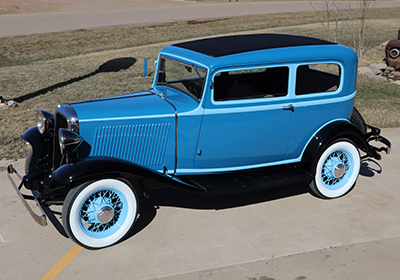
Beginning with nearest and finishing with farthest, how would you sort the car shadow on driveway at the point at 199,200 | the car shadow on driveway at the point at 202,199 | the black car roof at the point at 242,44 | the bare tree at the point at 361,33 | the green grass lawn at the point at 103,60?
the black car roof at the point at 242,44, the car shadow on driveway at the point at 199,200, the car shadow on driveway at the point at 202,199, the green grass lawn at the point at 103,60, the bare tree at the point at 361,33

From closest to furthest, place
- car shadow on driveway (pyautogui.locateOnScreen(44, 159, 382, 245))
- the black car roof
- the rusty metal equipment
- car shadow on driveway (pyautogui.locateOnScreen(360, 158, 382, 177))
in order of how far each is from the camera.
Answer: the black car roof → car shadow on driveway (pyautogui.locateOnScreen(44, 159, 382, 245)) → car shadow on driveway (pyautogui.locateOnScreen(360, 158, 382, 177)) → the rusty metal equipment

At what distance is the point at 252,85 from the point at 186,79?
948mm

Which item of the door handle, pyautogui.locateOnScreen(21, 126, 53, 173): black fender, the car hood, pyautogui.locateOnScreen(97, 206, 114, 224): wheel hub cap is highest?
the car hood

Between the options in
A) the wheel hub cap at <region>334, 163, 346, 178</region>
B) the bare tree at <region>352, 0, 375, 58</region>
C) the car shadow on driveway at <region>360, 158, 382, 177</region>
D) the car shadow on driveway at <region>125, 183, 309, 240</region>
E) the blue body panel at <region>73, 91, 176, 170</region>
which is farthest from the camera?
the bare tree at <region>352, 0, 375, 58</region>

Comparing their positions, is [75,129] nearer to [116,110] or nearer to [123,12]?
[116,110]

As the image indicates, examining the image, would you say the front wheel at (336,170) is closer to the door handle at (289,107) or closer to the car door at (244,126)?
the car door at (244,126)

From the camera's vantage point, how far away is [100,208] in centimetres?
383

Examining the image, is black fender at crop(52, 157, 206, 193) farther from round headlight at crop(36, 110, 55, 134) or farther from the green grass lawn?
the green grass lawn

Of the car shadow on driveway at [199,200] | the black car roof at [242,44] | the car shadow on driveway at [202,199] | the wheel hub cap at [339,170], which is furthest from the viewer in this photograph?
the wheel hub cap at [339,170]

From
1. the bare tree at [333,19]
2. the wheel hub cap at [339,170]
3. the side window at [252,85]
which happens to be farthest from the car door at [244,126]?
the bare tree at [333,19]

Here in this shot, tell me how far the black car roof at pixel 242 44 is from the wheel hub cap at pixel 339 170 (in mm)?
1451

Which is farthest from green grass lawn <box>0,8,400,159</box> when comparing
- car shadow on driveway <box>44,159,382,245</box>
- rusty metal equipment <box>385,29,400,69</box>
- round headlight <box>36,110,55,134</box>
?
car shadow on driveway <box>44,159,382,245</box>

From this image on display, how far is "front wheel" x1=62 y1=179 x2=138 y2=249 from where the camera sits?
369cm

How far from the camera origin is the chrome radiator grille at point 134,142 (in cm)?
398
